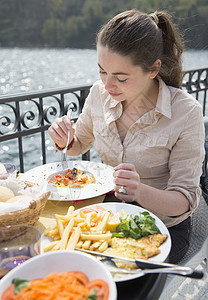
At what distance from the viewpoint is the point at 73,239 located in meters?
0.90

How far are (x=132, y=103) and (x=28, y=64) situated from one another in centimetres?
1643

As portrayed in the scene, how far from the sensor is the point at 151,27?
148 cm

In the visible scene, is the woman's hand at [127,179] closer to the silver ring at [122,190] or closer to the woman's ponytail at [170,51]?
the silver ring at [122,190]

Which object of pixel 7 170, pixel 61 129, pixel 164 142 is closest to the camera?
pixel 7 170

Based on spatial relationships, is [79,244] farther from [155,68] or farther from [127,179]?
[155,68]

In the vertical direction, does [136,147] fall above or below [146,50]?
below

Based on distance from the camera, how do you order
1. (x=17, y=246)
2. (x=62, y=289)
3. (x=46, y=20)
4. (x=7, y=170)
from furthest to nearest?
(x=46, y=20) < (x=7, y=170) < (x=17, y=246) < (x=62, y=289)

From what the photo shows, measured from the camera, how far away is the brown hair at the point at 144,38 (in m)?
1.42

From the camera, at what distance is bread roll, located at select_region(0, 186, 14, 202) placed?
108 cm

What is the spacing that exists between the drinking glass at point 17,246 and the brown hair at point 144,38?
0.93 meters

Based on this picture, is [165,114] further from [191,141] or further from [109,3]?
[109,3]

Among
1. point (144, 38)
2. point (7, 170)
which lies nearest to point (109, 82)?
point (144, 38)

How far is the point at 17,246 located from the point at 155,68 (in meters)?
1.12

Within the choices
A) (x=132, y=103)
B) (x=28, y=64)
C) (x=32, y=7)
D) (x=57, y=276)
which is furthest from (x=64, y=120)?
(x=28, y=64)
